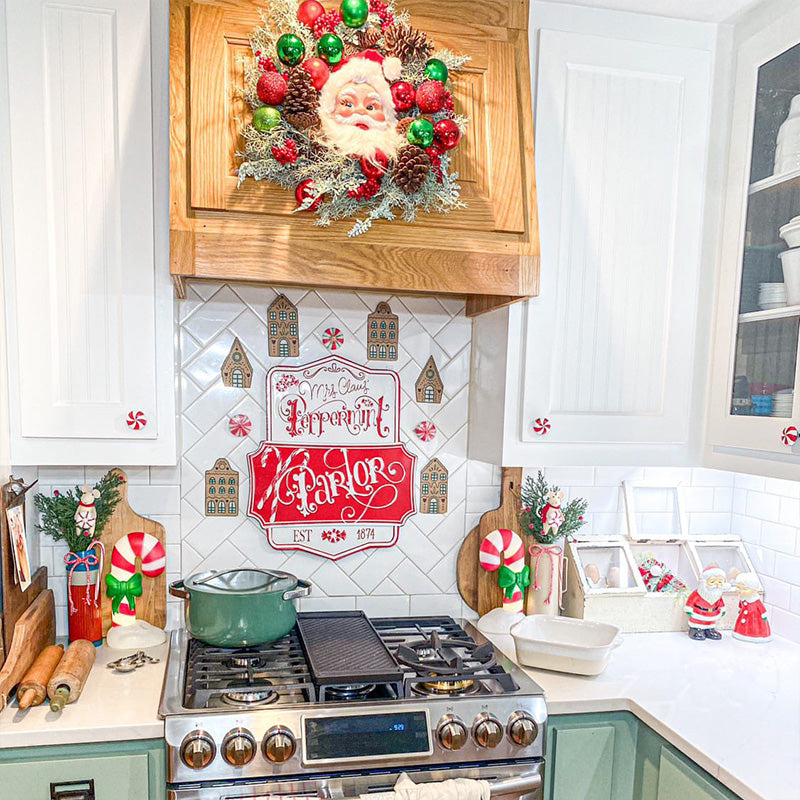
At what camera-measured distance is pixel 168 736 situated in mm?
1404

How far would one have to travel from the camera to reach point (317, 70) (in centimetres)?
141

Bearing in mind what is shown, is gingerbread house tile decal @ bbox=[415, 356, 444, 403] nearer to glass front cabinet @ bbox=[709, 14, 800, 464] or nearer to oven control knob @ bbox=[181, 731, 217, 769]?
glass front cabinet @ bbox=[709, 14, 800, 464]

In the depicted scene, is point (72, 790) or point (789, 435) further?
point (789, 435)

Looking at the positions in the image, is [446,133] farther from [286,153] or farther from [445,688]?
[445,688]

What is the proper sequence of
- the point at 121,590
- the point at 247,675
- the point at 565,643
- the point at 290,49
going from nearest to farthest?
the point at 290,49 < the point at 247,675 < the point at 565,643 < the point at 121,590

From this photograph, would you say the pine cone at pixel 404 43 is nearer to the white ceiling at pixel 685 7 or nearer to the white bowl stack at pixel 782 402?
the white ceiling at pixel 685 7

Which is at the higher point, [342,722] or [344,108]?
[344,108]

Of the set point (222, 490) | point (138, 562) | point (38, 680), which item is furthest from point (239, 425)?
point (38, 680)

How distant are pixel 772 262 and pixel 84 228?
→ 159 centimetres

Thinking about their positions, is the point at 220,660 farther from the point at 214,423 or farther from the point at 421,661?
the point at 214,423

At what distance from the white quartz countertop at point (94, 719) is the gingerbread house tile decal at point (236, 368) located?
780 millimetres

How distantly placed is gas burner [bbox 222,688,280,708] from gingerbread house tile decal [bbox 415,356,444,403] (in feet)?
2.96

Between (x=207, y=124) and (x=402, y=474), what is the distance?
1.07 m

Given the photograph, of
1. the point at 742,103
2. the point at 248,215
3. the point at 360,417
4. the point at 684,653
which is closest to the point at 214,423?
the point at 360,417
